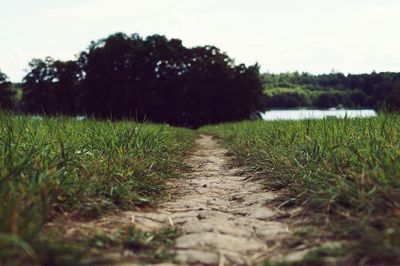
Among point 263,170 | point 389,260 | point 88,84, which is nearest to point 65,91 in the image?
point 88,84

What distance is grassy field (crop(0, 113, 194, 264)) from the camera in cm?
194

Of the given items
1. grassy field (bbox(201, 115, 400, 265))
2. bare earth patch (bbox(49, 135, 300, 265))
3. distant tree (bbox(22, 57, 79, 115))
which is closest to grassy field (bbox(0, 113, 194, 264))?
bare earth patch (bbox(49, 135, 300, 265))

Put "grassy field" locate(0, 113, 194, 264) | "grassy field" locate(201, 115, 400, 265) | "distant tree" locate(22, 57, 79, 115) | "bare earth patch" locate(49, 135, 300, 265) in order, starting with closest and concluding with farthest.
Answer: "grassy field" locate(0, 113, 194, 264)
"grassy field" locate(201, 115, 400, 265)
"bare earth patch" locate(49, 135, 300, 265)
"distant tree" locate(22, 57, 79, 115)

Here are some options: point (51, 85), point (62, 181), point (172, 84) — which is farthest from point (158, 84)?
point (62, 181)

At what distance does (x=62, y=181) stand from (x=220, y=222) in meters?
1.11

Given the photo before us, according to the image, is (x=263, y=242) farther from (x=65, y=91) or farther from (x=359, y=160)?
(x=65, y=91)

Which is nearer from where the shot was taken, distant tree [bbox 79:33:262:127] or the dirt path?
the dirt path

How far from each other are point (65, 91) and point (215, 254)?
44160 millimetres

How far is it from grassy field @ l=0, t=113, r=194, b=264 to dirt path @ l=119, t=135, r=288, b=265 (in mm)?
312

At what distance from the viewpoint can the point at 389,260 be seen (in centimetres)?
188

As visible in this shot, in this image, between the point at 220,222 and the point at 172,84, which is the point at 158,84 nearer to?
the point at 172,84

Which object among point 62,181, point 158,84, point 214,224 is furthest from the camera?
point 158,84

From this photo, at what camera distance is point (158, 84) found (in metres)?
44.4

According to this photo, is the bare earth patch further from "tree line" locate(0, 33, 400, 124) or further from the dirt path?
"tree line" locate(0, 33, 400, 124)
